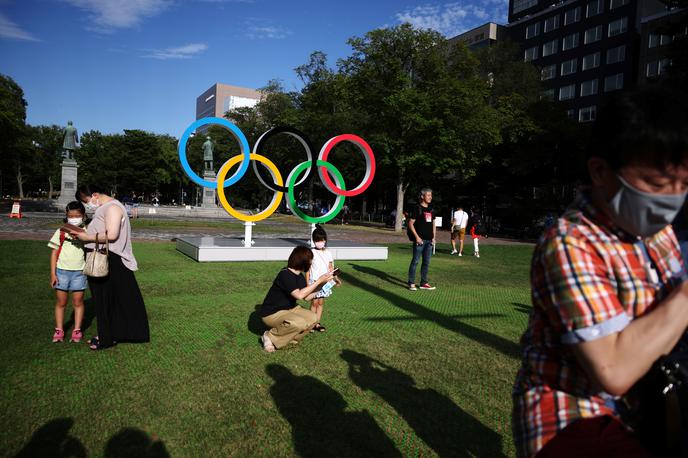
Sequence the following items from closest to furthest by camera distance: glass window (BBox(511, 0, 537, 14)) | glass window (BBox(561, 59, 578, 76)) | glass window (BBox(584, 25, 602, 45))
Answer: glass window (BBox(584, 25, 602, 45)) < glass window (BBox(561, 59, 578, 76)) < glass window (BBox(511, 0, 537, 14))

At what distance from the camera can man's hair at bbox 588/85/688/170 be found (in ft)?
4.13

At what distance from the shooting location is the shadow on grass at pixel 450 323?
20.1 feet

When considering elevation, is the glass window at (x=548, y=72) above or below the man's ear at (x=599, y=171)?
above

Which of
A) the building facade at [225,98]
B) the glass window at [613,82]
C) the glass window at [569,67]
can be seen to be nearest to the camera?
the glass window at [613,82]

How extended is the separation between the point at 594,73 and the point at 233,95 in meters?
115

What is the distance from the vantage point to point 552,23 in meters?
57.1

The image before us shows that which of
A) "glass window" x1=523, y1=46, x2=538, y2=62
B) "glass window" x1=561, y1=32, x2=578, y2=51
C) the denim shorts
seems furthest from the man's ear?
"glass window" x1=523, y1=46, x2=538, y2=62

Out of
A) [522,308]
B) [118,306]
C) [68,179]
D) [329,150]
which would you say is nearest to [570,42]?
[329,150]

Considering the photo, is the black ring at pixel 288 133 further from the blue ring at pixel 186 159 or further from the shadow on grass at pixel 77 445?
the shadow on grass at pixel 77 445

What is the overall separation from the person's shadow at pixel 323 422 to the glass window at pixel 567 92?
59.5 metres

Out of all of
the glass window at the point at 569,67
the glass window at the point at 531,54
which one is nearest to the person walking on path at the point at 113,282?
the glass window at the point at 569,67

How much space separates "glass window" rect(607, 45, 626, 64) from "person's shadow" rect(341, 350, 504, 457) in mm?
56132

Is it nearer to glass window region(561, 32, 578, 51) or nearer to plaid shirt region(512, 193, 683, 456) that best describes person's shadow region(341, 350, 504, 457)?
plaid shirt region(512, 193, 683, 456)

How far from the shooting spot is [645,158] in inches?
50.6
